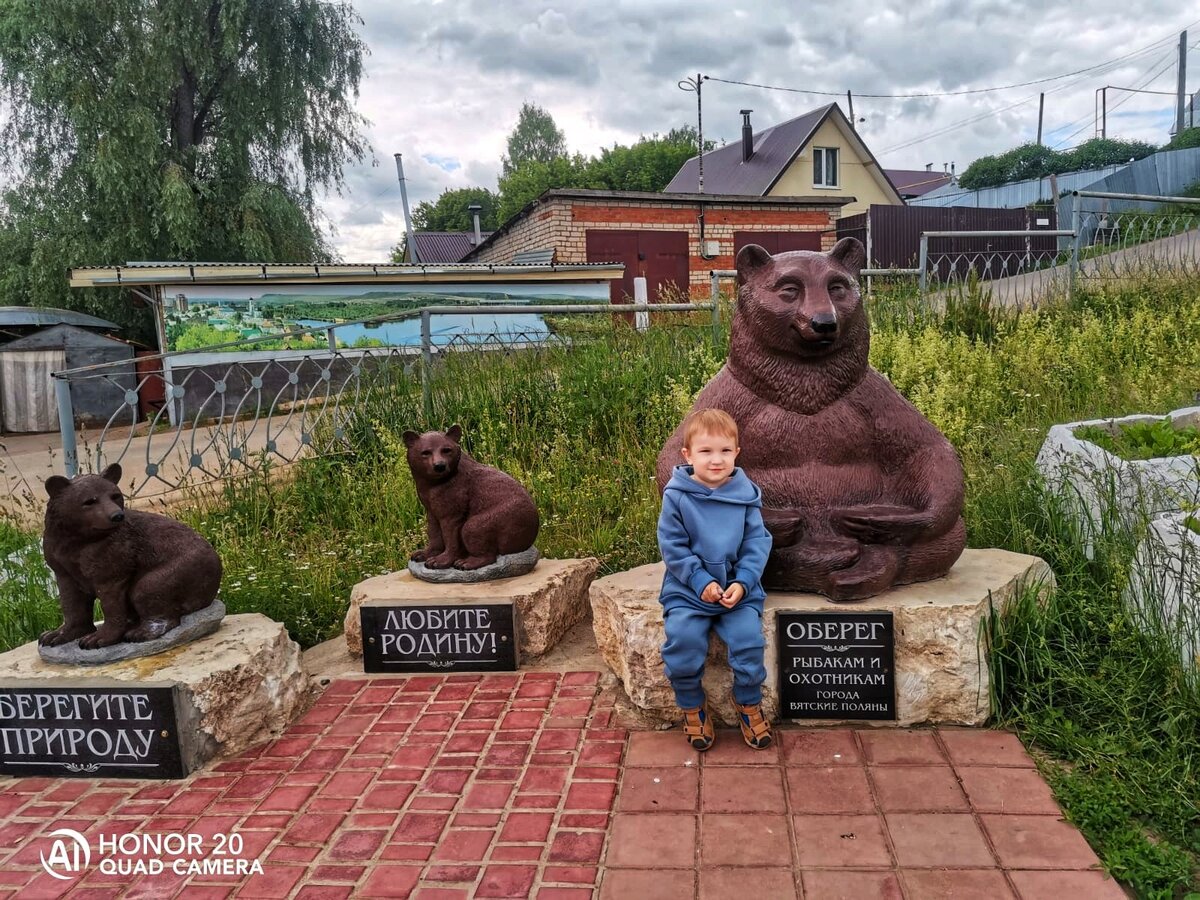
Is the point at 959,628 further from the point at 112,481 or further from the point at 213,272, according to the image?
the point at 213,272

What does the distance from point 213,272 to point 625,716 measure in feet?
35.4

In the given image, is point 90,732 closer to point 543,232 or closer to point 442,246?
point 543,232

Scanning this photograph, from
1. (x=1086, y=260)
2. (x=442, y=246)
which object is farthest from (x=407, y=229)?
(x=1086, y=260)

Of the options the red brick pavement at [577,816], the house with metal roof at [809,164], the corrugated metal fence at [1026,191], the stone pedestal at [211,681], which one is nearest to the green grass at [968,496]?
the red brick pavement at [577,816]

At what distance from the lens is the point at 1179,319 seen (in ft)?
22.3

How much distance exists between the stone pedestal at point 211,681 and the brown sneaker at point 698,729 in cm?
158

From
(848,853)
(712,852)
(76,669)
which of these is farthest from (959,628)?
(76,669)

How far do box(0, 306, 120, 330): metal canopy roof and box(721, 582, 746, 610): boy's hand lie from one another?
15.4 meters

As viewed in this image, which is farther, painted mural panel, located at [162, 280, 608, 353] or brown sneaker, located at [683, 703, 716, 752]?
painted mural panel, located at [162, 280, 608, 353]

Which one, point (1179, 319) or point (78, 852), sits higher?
point (1179, 319)

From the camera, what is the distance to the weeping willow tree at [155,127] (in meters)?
14.2

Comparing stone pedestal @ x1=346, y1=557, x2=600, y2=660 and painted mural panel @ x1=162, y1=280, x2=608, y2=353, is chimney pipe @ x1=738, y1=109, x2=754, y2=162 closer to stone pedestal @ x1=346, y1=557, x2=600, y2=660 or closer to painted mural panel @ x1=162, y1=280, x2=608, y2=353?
painted mural panel @ x1=162, y1=280, x2=608, y2=353

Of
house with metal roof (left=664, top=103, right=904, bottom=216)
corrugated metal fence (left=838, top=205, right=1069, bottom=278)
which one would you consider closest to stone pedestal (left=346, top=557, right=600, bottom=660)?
corrugated metal fence (left=838, top=205, right=1069, bottom=278)

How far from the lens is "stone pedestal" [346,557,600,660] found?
3.56m
